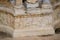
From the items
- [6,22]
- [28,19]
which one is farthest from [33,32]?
[6,22]

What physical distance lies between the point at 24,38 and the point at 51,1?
0.63 metres

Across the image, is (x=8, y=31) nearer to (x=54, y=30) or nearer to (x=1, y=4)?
(x=1, y=4)

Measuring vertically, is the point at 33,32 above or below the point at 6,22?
below

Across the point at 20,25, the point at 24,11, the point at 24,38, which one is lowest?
the point at 24,38

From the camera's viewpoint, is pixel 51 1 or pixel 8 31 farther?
pixel 51 1

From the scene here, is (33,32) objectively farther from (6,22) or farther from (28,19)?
(6,22)

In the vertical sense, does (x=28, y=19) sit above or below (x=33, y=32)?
above

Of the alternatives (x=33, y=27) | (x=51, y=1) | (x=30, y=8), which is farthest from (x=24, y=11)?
(x=51, y=1)

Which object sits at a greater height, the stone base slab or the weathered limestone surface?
the weathered limestone surface

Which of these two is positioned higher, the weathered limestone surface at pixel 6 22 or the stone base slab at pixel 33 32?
the weathered limestone surface at pixel 6 22

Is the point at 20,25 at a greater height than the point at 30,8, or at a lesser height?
lesser

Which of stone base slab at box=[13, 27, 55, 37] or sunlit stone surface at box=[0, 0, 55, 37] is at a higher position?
sunlit stone surface at box=[0, 0, 55, 37]

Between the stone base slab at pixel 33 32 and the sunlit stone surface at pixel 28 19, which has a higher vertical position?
the sunlit stone surface at pixel 28 19

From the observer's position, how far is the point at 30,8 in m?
2.18
